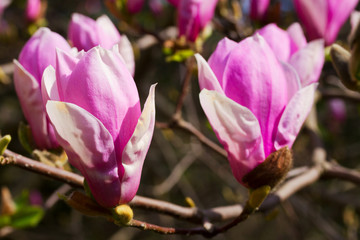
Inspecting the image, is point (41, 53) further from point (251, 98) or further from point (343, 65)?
point (343, 65)

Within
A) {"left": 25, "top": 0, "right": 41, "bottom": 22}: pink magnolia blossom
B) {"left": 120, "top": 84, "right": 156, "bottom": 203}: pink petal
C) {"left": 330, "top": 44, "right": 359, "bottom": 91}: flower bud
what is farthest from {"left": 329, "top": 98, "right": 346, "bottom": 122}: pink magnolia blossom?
{"left": 120, "top": 84, "right": 156, "bottom": 203}: pink petal

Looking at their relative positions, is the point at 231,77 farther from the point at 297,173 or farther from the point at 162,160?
the point at 162,160

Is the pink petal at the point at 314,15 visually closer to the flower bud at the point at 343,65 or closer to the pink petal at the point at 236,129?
the flower bud at the point at 343,65

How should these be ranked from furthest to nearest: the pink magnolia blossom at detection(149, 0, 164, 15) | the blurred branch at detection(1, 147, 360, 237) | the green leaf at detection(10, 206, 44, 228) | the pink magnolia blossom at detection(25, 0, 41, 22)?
the pink magnolia blossom at detection(149, 0, 164, 15) → the pink magnolia blossom at detection(25, 0, 41, 22) → the green leaf at detection(10, 206, 44, 228) → the blurred branch at detection(1, 147, 360, 237)

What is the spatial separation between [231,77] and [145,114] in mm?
121

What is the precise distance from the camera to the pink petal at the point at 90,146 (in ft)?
1.54

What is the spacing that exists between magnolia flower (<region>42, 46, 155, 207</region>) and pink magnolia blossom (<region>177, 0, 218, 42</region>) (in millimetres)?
442

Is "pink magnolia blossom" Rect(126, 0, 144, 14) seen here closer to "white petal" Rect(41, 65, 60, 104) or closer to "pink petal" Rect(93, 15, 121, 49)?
"pink petal" Rect(93, 15, 121, 49)

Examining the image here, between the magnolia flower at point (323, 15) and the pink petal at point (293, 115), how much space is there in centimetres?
32

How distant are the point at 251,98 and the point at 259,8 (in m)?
0.63

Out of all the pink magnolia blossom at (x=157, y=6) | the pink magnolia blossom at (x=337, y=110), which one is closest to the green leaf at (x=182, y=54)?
the pink magnolia blossom at (x=157, y=6)

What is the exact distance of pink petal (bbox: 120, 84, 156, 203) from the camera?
49 centimetres

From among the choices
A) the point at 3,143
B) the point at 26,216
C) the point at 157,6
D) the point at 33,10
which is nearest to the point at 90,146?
the point at 3,143

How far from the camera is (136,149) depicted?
0.50 metres
